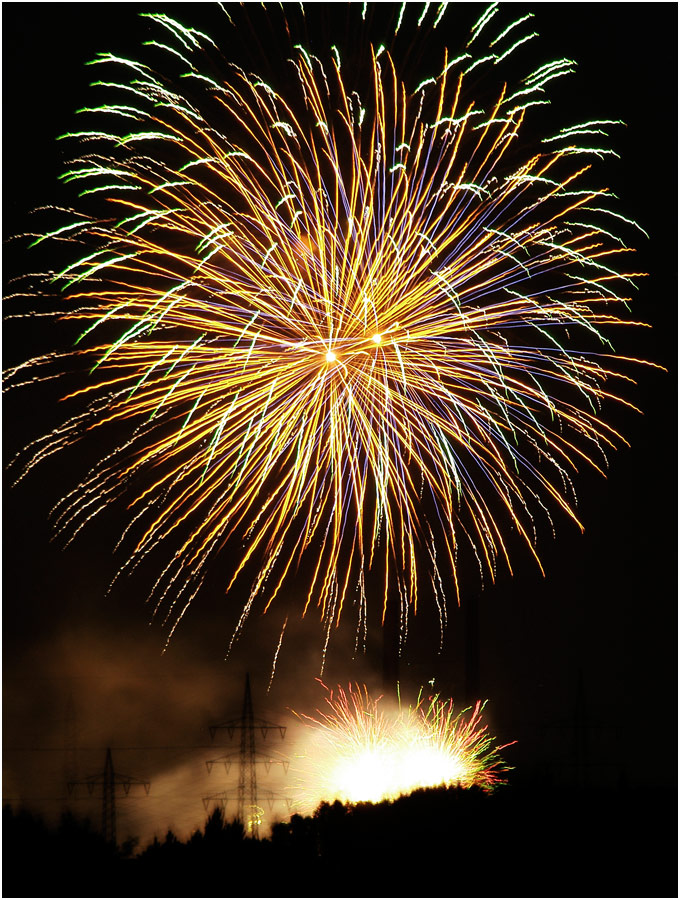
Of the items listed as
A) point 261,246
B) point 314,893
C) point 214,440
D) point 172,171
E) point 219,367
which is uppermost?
point 172,171

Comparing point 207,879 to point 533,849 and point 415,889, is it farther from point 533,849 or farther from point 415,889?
point 533,849

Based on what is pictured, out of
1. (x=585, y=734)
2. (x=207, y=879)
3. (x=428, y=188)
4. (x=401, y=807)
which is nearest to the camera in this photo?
(x=207, y=879)

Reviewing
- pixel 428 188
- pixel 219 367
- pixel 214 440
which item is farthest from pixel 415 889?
pixel 428 188

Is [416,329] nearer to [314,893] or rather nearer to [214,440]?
[214,440]

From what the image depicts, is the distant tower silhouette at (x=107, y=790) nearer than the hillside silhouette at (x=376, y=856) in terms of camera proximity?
No

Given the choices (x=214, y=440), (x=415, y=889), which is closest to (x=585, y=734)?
(x=415, y=889)

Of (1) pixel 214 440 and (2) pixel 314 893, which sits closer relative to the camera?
(2) pixel 314 893

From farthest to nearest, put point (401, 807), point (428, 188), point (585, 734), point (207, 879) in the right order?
point (585, 734), point (401, 807), point (428, 188), point (207, 879)

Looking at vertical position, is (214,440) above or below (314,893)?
above

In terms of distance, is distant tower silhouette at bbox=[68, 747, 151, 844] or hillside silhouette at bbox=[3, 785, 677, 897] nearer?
hillside silhouette at bbox=[3, 785, 677, 897]
